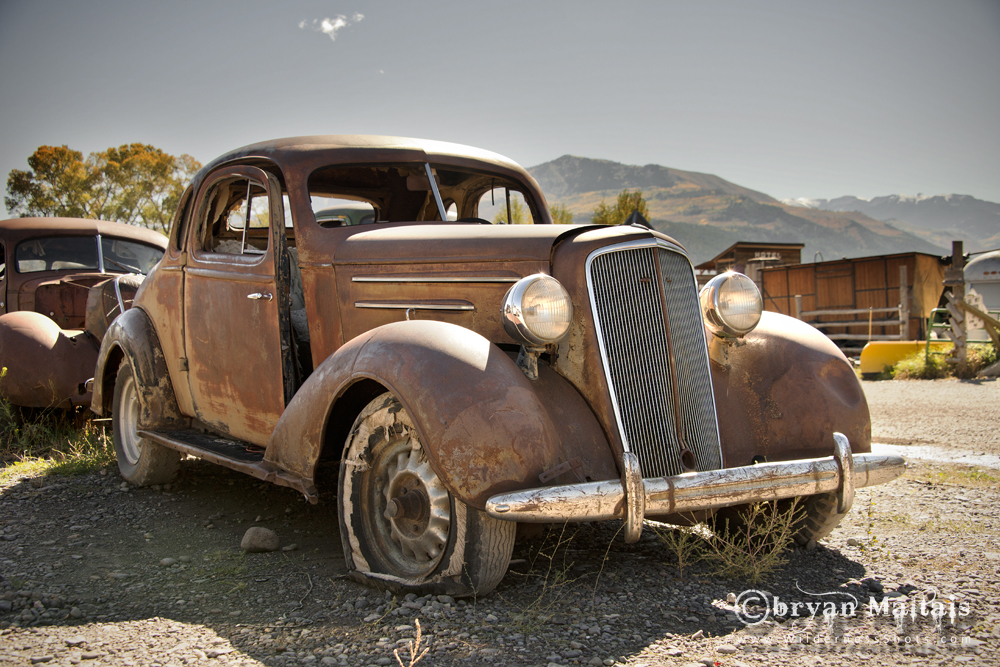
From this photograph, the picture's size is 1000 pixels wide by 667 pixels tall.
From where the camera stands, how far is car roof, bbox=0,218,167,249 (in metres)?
7.37

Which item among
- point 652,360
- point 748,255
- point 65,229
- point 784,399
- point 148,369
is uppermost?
point 65,229

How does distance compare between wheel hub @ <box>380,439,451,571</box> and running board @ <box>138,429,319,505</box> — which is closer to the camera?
wheel hub @ <box>380,439,451,571</box>

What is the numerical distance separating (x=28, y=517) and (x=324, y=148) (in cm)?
263

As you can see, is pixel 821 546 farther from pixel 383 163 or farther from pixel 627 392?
pixel 383 163

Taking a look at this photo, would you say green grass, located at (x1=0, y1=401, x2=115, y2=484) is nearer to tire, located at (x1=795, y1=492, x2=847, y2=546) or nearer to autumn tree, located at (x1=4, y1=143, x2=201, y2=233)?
tire, located at (x1=795, y1=492, x2=847, y2=546)

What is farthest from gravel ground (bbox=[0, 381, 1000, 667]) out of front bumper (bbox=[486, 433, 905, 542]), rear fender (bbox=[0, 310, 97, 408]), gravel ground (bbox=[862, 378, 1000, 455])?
gravel ground (bbox=[862, 378, 1000, 455])

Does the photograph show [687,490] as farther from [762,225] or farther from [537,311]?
[762,225]

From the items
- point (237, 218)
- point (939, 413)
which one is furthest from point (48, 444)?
point (939, 413)

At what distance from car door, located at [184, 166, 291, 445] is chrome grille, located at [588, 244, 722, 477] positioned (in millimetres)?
1724

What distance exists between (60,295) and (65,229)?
3.52ft

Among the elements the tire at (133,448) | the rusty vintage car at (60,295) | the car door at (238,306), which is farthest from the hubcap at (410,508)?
the rusty vintage car at (60,295)

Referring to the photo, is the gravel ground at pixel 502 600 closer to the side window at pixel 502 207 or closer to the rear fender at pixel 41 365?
the side window at pixel 502 207

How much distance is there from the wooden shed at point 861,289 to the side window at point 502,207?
692 inches

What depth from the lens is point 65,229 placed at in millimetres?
7527
